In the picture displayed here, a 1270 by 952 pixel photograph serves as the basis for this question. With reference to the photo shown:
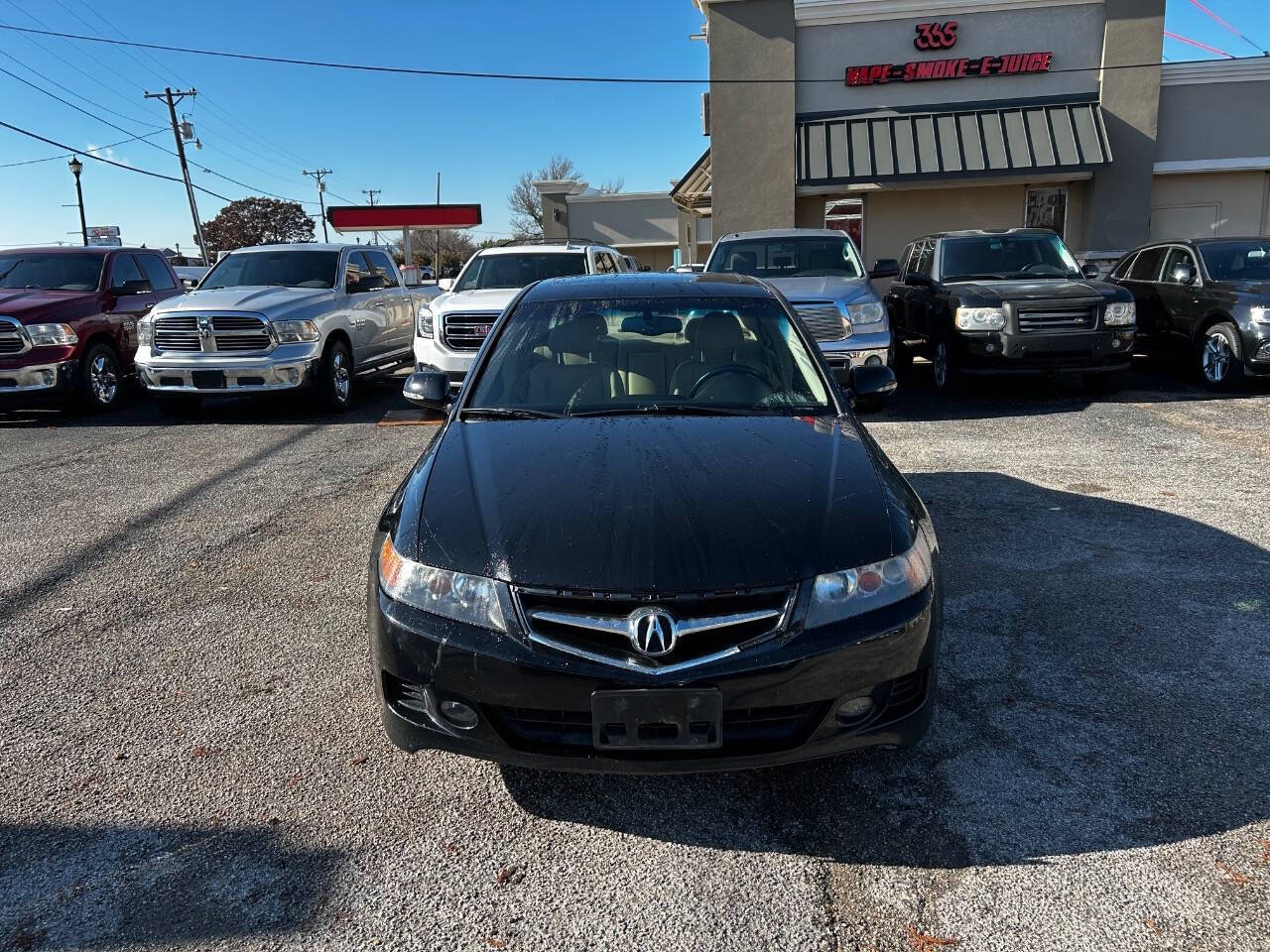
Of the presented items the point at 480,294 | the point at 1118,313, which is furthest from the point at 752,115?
the point at 1118,313

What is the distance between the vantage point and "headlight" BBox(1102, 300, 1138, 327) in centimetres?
946

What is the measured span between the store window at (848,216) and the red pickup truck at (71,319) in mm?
12563

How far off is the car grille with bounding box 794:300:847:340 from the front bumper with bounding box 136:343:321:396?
520 centimetres

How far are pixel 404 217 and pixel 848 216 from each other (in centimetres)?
2210

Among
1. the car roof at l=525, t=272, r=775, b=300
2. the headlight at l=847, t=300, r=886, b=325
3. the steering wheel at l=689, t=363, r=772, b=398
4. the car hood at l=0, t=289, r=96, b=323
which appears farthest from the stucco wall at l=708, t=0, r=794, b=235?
the steering wheel at l=689, t=363, r=772, b=398

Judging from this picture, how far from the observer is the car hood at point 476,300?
9555 millimetres

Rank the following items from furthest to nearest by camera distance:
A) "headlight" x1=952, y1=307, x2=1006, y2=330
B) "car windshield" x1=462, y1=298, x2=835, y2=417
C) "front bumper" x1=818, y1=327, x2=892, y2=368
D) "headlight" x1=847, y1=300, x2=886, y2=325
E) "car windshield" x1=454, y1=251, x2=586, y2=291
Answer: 1. "car windshield" x1=454, y1=251, x2=586, y2=291
2. "headlight" x1=952, y1=307, x2=1006, y2=330
3. "headlight" x1=847, y1=300, x2=886, y2=325
4. "front bumper" x1=818, y1=327, x2=892, y2=368
5. "car windshield" x1=462, y1=298, x2=835, y2=417

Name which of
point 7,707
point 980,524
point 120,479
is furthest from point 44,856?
point 120,479

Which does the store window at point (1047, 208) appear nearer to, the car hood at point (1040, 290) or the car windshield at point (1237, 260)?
the car windshield at point (1237, 260)

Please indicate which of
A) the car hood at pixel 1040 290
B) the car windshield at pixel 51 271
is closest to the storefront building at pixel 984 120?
the car hood at pixel 1040 290

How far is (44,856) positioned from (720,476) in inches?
89.5

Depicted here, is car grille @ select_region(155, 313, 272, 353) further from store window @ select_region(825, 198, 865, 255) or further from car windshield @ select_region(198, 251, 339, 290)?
store window @ select_region(825, 198, 865, 255)

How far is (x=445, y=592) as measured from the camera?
2.65 meters

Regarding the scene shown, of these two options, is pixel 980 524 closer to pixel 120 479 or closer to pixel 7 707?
pixel 7 707
